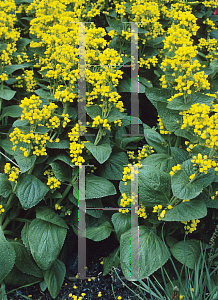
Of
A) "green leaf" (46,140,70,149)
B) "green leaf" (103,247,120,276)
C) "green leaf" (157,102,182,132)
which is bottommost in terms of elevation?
"green leaf" (103,247,120,276)

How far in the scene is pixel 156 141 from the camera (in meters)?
2.34

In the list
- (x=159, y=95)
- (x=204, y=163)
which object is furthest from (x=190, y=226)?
(x=159, y=95)

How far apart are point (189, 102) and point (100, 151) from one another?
75 cm

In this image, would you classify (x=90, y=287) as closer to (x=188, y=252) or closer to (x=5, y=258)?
(x=5, y=258)

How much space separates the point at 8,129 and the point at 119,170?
1.20m

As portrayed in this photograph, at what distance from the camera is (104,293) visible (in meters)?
2.10

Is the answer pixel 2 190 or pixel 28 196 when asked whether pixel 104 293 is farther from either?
pixel 2 190

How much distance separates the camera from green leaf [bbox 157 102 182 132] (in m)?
2.17

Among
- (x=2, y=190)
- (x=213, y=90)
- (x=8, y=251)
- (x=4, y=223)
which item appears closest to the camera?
(x=8, y=251)

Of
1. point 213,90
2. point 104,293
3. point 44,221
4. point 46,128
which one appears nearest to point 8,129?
point 46,128

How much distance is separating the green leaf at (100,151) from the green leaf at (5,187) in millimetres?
651

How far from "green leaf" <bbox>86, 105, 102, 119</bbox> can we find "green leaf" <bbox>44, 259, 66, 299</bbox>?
117cm

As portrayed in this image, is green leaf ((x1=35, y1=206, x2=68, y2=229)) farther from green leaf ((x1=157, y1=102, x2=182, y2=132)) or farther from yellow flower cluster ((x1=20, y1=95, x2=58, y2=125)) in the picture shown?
green leaf ((x1=157, y1=102, x2=182, y2=132))

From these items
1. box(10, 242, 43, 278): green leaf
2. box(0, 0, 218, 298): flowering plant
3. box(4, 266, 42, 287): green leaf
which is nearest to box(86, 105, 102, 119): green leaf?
box(0, 0, 218, 298): flowering plant
